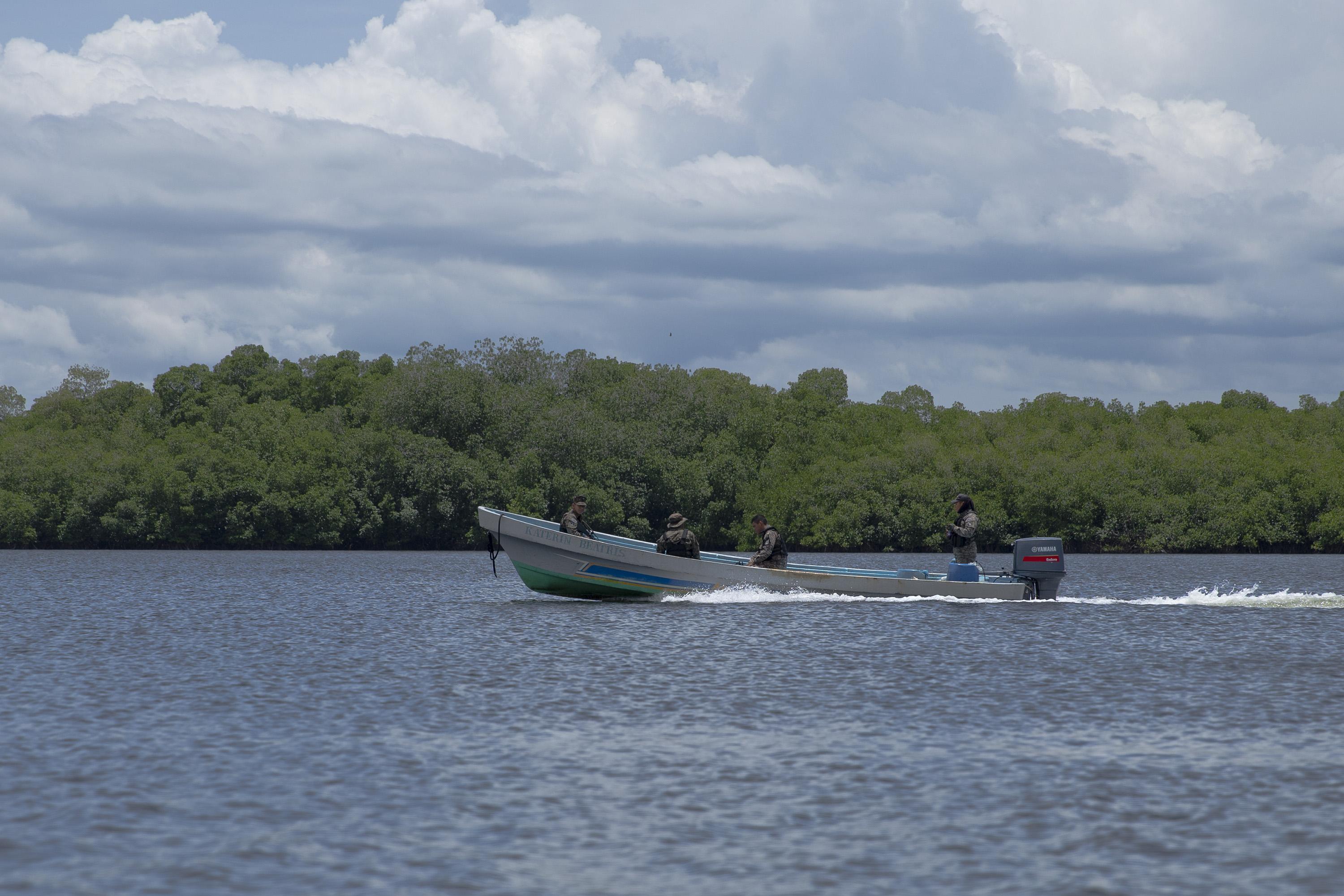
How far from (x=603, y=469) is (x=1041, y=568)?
6964cm

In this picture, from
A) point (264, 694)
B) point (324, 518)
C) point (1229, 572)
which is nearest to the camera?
point (264, 694)

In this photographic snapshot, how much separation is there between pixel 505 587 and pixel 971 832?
3705cm

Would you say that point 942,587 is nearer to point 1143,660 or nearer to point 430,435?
point 1143,660

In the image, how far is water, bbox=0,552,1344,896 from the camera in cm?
1152

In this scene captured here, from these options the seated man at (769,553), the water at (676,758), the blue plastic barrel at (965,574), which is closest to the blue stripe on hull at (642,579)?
the seated man at (769,553)

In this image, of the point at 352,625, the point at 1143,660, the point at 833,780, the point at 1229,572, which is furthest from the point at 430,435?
the point at 833,780

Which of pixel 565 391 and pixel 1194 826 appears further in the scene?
pixel 565 391

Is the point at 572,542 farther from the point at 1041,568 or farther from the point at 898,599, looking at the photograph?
the point at 1041,568

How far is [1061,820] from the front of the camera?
512 inches

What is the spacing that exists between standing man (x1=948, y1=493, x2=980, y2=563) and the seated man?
3988 millimetres

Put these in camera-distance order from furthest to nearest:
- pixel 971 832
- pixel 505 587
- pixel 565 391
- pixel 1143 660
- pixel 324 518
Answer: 1. pixel 565 391
2. pixel 324 518
3. pixel 505 587
4. pixel 1143 660
5. pixel 971 832

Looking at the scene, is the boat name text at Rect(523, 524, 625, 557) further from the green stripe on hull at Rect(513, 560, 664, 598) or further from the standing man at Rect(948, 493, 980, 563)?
the standing man at Rect(948, 493, 980, 563)

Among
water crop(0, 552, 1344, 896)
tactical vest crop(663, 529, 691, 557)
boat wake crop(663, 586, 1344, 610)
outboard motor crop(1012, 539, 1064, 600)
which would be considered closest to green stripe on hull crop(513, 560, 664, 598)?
boat wake crop(663, 586, 1344, 610)

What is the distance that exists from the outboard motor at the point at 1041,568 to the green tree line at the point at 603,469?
214 feet
